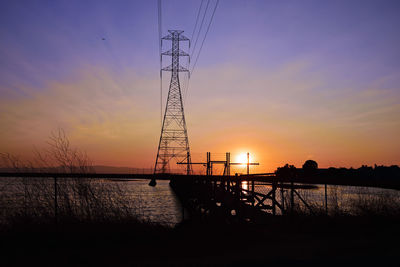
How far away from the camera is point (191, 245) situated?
25.1 ft

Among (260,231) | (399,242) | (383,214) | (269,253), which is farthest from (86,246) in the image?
(383,214)

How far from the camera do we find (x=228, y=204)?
14359 mm

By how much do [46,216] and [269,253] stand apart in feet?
19.3

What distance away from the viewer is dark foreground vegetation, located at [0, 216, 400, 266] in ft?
21.0

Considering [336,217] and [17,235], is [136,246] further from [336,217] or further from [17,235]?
[336,217]

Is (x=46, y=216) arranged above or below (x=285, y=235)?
above

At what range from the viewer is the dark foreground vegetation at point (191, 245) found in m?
6.39

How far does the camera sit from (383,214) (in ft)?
38.7

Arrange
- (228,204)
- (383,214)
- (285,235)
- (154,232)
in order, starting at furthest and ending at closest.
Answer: (228,204) → (383,214) → (285,235) → (154,232)

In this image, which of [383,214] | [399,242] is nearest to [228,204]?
[383,214]

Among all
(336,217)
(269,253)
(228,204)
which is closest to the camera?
(269,253)

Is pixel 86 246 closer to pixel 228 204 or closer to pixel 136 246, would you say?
pixel 136 246

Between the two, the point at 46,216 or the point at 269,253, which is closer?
the point at 269,253

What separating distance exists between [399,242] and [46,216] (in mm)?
8953
